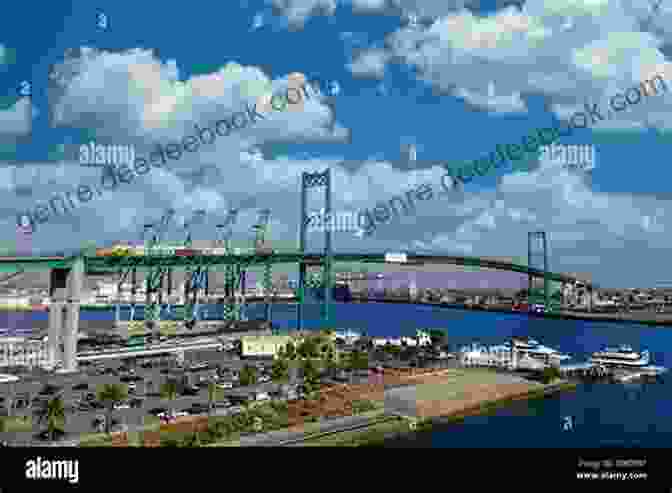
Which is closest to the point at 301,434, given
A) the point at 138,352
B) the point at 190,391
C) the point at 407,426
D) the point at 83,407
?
the point at 407,426

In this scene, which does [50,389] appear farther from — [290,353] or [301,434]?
[301,434]

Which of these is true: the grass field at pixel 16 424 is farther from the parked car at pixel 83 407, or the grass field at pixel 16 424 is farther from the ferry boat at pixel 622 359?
the ferry boat at pixel 622 359

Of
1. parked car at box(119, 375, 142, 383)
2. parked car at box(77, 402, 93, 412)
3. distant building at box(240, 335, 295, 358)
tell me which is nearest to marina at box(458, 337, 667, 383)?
distant building at box(240, 335, 295, 358)

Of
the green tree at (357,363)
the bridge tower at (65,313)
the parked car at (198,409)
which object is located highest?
the bridge tower at (65,313)

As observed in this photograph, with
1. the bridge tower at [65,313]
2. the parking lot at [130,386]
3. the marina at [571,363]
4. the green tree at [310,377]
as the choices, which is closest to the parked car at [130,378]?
the parking lot at [130,386]

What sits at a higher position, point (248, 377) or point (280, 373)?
point (280, 373)

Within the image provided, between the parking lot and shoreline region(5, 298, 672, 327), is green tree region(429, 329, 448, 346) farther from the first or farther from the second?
shoreline region(5, 298, 672, 327)
